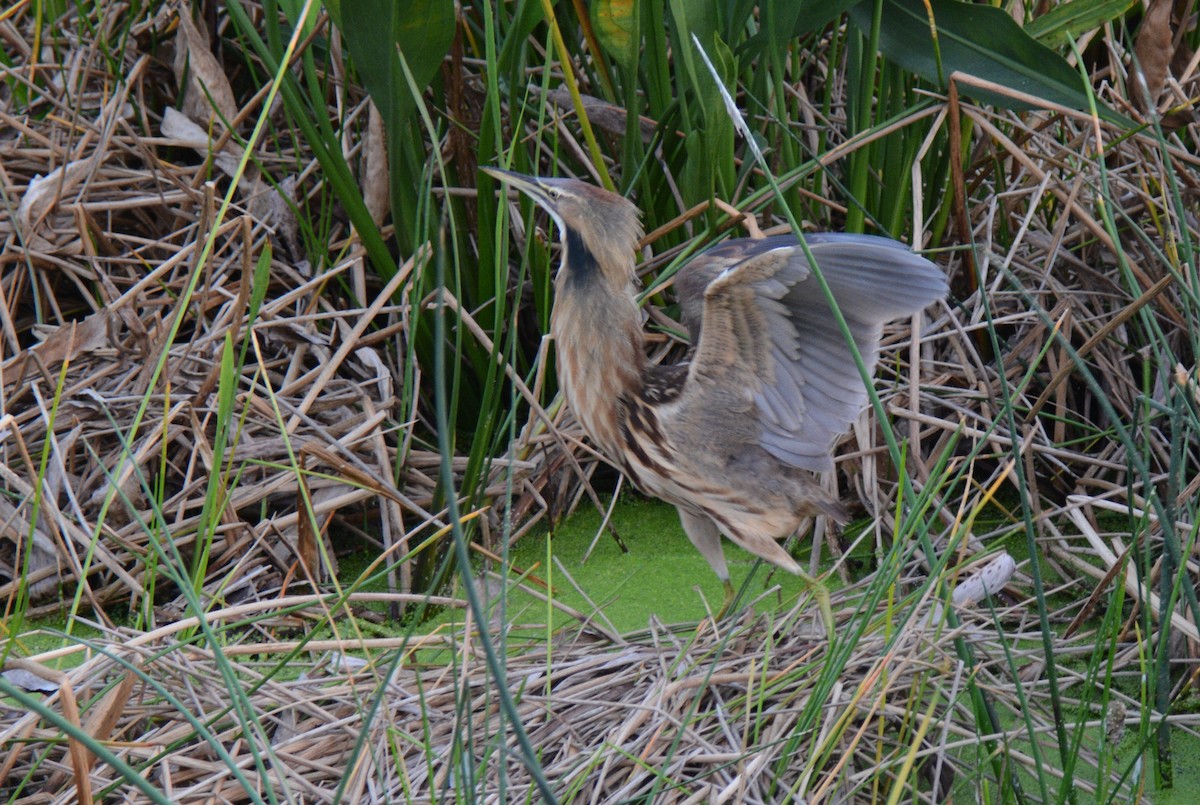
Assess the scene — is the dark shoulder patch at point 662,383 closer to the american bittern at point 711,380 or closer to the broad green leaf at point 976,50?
the american bittern at point 711,380

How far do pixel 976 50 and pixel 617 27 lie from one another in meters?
0.57

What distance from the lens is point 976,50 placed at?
2.05 m

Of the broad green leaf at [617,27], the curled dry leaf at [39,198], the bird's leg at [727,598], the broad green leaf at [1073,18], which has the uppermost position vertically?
the broad green leaf at [617,27]

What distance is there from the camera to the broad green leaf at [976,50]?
6.45 ft

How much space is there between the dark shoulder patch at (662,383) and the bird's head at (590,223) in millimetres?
133

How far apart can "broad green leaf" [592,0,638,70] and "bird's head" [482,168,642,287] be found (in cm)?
33

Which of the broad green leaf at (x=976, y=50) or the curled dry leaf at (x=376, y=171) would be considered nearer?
the broad green leaf at (x=976, y=50)

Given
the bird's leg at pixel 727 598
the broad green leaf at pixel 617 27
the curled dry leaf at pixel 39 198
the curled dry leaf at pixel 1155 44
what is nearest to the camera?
the bird's leg at pixel 727 598

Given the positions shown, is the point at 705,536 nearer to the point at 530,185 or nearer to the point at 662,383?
the point at 662,383

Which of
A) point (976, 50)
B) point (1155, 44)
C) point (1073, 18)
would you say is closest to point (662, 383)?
point (976, 50)

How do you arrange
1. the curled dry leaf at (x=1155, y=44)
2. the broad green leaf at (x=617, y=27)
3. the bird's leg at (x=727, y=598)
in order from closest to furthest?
the bird's leg at (x=727, y=598)
the broad green leaf at (x=617, y=27)
the curled dry leaf at (x=1155, y=44)

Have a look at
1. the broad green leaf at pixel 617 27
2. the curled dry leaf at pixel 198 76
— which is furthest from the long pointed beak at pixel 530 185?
the curled dry leaf at pixel 198 76

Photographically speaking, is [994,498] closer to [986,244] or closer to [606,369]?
[986,244]

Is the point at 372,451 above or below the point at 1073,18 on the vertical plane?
below
